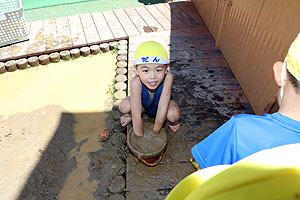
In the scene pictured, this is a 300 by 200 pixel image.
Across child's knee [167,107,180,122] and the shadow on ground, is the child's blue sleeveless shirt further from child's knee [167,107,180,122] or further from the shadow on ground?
the shadow on ground

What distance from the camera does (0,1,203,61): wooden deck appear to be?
441 centimetres

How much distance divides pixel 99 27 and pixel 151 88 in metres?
3.50

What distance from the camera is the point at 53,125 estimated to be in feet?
10.1

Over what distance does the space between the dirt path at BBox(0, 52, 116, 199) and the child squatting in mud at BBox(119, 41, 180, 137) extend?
92 cm

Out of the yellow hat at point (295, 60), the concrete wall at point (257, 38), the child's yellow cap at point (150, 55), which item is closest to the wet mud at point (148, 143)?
the child's yellow cap at point (150, 55)

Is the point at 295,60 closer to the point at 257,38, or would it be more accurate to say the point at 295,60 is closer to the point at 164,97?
the point at 164,97

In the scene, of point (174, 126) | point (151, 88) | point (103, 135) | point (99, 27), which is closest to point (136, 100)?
point (151, 88)

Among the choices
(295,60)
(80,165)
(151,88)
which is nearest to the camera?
(295,60)

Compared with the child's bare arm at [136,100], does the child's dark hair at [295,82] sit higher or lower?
higher

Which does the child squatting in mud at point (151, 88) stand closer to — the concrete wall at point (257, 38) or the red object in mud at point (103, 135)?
the red object in mud at point (103, 135)

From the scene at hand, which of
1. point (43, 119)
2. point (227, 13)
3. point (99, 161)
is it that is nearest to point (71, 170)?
point (99, 161)

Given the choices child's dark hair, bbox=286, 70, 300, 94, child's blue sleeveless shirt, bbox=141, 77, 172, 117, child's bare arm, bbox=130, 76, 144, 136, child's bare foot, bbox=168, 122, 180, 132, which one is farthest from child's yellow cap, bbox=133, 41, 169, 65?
child's dark hair, bbox=286, 70, 300, 94

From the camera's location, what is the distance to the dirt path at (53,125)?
8.03 ft

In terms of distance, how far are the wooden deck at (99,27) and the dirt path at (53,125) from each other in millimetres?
457
